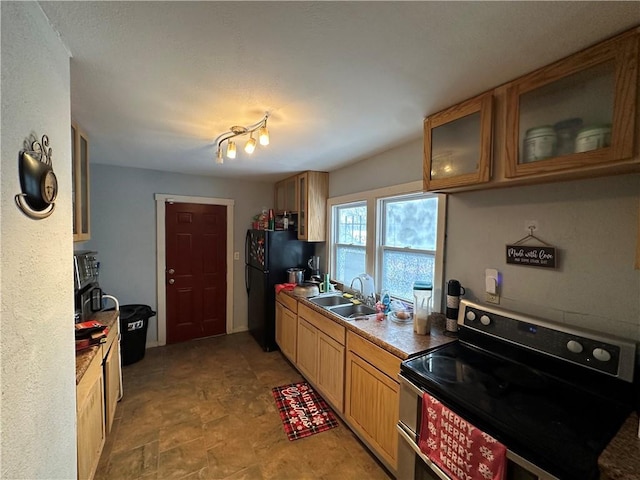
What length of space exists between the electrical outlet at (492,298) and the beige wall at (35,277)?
2.12m

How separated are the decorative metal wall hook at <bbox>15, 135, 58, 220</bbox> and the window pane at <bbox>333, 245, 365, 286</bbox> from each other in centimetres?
249

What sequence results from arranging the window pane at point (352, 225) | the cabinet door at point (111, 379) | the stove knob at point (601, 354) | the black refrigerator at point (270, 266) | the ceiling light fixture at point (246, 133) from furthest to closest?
the black refrigerator at point (270, 266) < the window pane at point (352, 225) < the cabinet door at point (111, 379) < the ceiling light fixture at point (246, 133) < the stove knob at point (601, 354)

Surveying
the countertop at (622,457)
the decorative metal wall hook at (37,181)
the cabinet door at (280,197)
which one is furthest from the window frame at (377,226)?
the decorative metal wall hook at (37,181)

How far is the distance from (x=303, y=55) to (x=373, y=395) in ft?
6.56

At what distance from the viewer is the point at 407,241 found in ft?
7.97

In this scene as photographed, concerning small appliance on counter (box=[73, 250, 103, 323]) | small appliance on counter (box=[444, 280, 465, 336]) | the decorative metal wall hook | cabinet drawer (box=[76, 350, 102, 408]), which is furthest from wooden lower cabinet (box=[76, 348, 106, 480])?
small appliance on counter (box=[444, 280, 465, 336])

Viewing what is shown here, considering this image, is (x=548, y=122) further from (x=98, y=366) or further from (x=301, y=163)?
(x=98, y=366)

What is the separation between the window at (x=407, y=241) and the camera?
7.27ft

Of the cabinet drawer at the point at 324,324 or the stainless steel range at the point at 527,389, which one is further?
the cabinet drawer at the point at 324,324

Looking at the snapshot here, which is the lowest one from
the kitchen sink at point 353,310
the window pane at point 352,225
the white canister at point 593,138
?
the kitchen sink at point 353,310

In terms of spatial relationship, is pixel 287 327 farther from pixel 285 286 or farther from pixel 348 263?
pixel 348 263

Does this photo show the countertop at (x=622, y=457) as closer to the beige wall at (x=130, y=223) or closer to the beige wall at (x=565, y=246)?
the beige wall at (x=565, y=246)

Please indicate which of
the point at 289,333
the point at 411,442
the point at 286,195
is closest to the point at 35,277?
the point at 411,442

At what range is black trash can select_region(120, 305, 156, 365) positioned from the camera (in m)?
2.96
